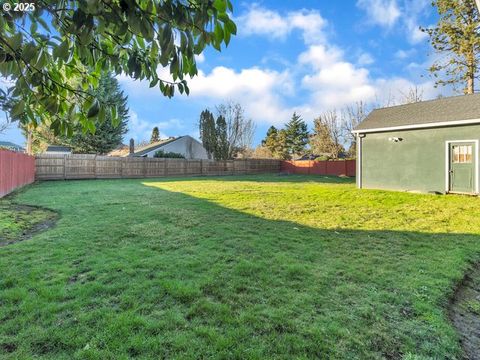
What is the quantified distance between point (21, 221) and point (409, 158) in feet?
41.2

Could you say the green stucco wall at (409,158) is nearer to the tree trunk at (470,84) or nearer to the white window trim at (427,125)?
the white window trim at (427,125)

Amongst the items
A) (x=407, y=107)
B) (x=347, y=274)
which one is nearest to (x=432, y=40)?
(x=407, y=107)

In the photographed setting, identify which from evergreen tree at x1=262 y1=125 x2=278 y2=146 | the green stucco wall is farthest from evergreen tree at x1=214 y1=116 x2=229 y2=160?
evergreen tree at x1=262 y1=125 x2=278 y2=146

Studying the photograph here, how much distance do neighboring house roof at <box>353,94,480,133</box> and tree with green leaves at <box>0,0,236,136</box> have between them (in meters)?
11.6

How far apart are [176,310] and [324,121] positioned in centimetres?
3047

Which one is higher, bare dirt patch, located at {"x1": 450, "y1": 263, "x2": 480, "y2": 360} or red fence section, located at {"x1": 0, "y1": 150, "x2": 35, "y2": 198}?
red fence section, located at {"x1": 0, "y1": 150, "x2": 35, "y2": 198}

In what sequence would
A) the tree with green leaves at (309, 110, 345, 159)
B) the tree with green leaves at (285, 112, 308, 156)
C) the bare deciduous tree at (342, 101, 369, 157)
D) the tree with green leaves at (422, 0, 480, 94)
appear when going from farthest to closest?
the tree with green leaves at (285, 112, 308, 156)
the tree with green leaves at (309, 110, 345, 159)
the bare deciduous tree at (342, 101, 369, 157)
the tree with green leaves at (422, 0, 480, 94)

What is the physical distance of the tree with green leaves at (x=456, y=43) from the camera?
14086 mm

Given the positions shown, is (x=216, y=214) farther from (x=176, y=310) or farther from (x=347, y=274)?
(x=176, y=310)

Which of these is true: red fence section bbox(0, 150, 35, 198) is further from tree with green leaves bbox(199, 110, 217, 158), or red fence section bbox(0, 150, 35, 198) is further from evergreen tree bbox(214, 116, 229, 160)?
evergreen tree bbox(214, 116, 229, 160)

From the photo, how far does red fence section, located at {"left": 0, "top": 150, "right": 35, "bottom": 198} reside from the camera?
889 cm

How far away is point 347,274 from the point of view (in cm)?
347

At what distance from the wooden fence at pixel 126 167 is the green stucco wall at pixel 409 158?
43.5 ft

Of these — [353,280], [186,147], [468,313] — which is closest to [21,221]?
[353,280]
